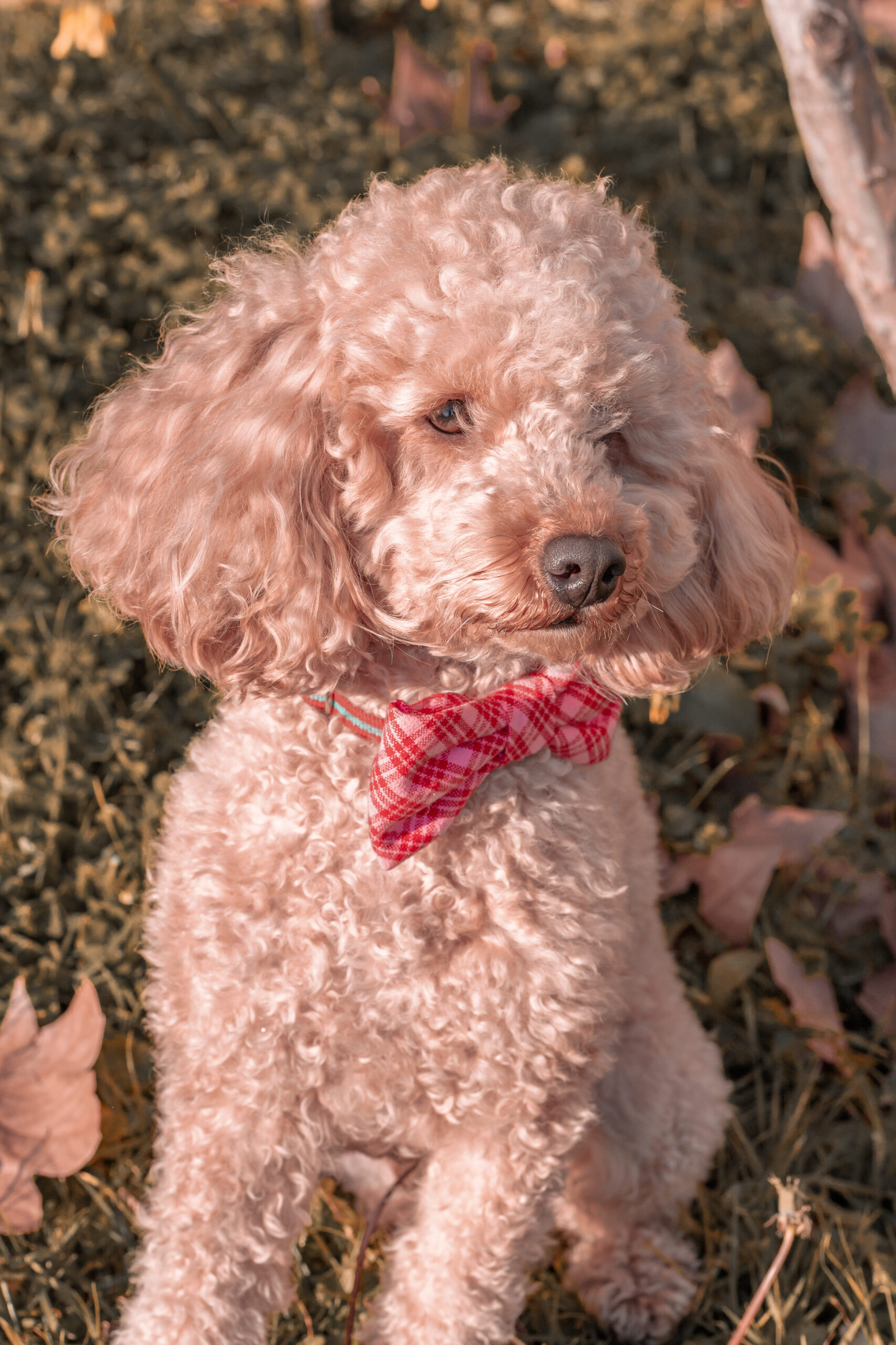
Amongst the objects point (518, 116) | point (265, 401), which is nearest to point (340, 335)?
point (265, 401)

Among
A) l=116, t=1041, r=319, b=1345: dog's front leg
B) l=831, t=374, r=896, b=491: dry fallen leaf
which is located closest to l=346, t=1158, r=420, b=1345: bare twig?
l=116, t=1041, r=319, b=1345: dog's front leg

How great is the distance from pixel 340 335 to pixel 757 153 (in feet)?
14.3

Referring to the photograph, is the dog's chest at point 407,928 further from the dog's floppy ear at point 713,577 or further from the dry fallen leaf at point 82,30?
the dry fallen leaf at point 82,30

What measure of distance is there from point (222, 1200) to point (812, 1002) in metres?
1.70

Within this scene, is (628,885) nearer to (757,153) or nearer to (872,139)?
(872,139)

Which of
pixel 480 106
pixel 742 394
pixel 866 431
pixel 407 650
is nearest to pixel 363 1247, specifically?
pixel 407 650

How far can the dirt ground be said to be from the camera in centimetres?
267

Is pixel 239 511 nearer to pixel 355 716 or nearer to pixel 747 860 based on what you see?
pixel 355 716

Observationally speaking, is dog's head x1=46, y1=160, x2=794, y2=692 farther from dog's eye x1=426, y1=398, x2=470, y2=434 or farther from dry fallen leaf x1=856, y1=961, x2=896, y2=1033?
dry fallen leaf x1=856, y1=961, x2=896, y2=1033

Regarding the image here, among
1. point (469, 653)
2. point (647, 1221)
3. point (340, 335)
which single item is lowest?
point (647, 1221)

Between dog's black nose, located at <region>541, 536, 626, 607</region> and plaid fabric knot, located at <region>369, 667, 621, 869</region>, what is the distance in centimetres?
31

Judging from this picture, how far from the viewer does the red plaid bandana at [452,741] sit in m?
1.91

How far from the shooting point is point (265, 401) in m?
1.87

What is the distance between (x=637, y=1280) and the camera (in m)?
2.64
